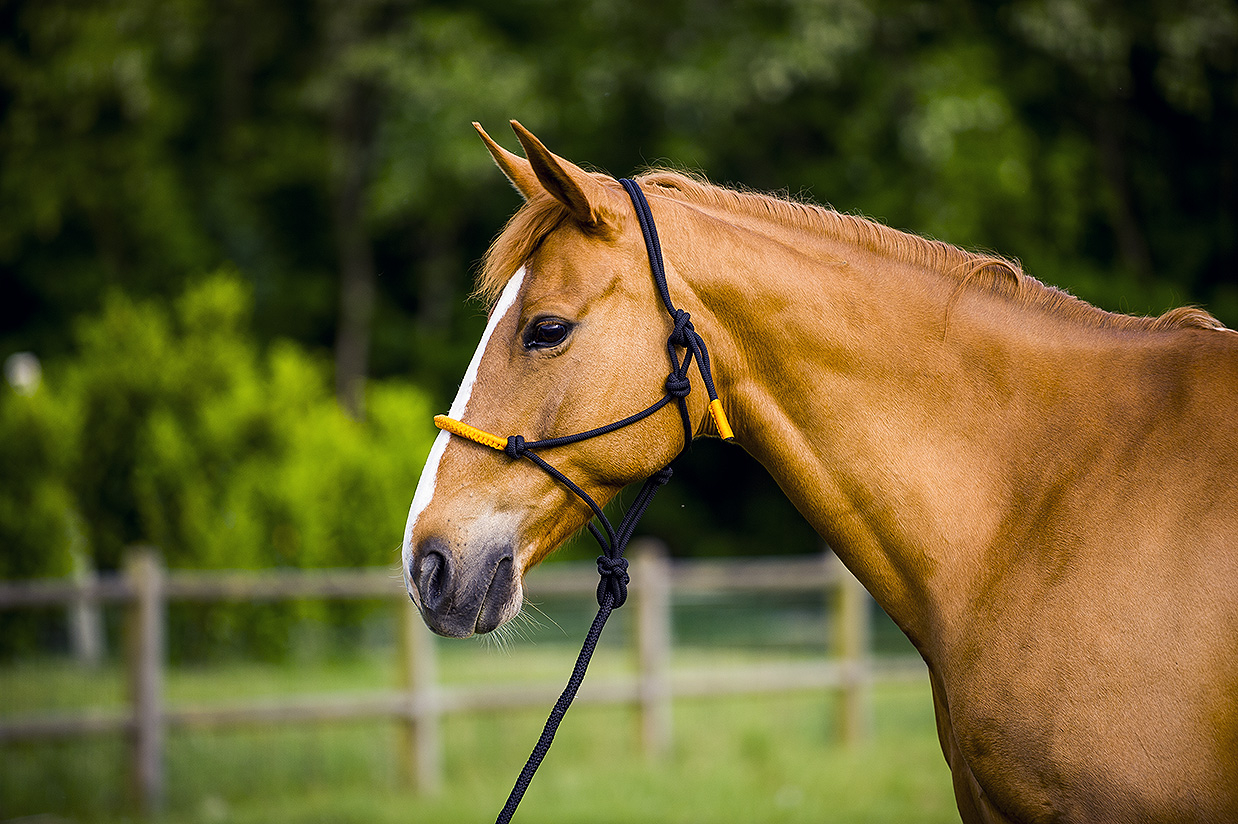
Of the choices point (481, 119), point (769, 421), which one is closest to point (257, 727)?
point (769, 421)

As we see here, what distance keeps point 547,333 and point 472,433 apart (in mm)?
273

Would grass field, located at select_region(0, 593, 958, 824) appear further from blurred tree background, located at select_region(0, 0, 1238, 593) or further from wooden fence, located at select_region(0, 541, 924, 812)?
blurred tree background, located at select_region(0, 0, 1238, 593)

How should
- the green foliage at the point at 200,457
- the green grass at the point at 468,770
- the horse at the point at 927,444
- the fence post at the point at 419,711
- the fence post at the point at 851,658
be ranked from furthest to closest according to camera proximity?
the green foliage at the point at 200,457
the fence post at the point at 851,658
the fence post at the point at 419,711
the green grass at the point at 468,770
the horse at the point at 927,444

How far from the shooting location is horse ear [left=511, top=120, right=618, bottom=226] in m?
2.19

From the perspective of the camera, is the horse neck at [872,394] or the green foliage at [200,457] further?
the green foliage at [200,457]

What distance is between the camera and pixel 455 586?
215cm

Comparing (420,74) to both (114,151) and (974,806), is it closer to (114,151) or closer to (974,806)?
(114,151)

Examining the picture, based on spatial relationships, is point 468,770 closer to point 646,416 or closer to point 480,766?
point 480,766

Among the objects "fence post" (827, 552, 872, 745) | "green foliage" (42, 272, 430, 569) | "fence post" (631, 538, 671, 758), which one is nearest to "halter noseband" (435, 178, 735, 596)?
"fence post" (631, 538, 671, 758)

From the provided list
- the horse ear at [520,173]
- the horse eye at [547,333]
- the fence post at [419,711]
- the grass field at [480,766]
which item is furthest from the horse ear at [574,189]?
the fence post at [419,711]

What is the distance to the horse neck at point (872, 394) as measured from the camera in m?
2.23

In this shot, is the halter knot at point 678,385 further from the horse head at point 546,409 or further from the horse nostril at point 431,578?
the horse nostril at point 431,578

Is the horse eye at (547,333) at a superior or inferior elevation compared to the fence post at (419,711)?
superior

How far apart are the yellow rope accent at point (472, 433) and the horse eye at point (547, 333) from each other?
22 centimetres
